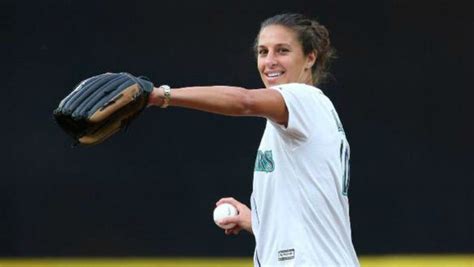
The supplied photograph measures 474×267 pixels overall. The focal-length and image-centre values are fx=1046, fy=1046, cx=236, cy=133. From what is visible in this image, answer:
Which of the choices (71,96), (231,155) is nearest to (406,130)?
(231,155)

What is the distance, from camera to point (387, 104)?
6883mm

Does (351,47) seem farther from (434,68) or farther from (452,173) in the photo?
(452,173)

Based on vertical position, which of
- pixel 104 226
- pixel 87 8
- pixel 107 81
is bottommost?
pixel 104 226

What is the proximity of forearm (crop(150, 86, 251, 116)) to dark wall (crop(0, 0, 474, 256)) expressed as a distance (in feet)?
10.9

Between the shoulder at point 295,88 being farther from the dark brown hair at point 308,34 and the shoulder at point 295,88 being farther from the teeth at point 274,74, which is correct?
the dark brown hair at point 308,34

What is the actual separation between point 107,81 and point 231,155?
3546mm

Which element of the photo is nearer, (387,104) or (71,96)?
(71,96)

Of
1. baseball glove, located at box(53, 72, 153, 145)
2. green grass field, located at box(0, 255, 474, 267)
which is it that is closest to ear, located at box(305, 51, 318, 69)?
baseball glove, located at box(53, 72, 153, 145)

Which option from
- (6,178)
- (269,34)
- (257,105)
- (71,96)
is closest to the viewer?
(71,96)

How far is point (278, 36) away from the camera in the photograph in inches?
172

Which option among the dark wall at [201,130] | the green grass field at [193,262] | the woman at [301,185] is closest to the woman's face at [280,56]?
the woman at [301,185]

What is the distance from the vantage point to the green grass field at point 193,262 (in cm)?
675

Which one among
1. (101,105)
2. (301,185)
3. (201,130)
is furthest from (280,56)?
(201,130)

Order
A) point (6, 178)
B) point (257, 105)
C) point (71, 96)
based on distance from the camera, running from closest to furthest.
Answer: point (71, 96) < point (257, 105) < point (6, 178)
